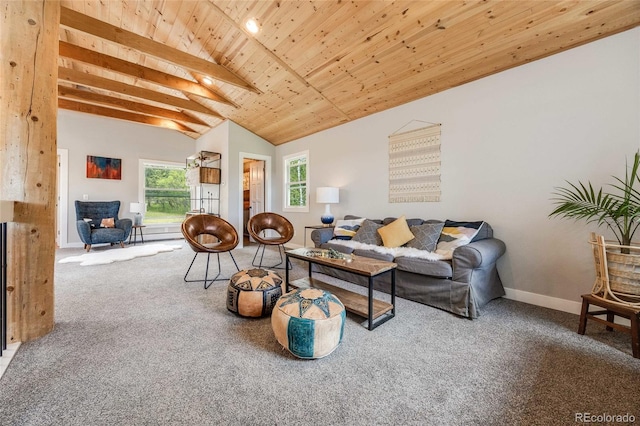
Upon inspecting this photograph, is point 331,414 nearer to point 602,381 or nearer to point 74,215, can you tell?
point 602,381

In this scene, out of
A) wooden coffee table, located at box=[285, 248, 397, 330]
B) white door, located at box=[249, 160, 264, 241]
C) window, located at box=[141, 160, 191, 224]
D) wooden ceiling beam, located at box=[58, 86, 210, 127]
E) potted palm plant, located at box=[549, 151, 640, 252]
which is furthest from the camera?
window, located at box=[141, 160, 191, 224]

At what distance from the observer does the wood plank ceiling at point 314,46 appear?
7.27ft

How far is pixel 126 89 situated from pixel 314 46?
3.68 metres

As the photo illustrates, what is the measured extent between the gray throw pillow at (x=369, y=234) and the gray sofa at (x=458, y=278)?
39 cm

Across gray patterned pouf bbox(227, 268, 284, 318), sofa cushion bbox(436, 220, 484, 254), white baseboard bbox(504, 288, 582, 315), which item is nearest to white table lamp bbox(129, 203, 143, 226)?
gray patterned pouf bbox(227, 268, 284, 318)

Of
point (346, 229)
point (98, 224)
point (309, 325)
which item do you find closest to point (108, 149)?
point (98, 224)

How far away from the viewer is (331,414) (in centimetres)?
117

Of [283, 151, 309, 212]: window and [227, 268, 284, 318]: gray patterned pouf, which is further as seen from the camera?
[283, 151, 309, 212]: window

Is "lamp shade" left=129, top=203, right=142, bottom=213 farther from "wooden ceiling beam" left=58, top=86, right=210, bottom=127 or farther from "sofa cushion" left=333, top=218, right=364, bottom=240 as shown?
"sofa cushion" left=333, top=218, right=364, bottom=240

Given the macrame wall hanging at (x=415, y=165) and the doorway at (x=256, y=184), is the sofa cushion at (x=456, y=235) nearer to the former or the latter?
the macrame wall hanging at (x=415, y=165)

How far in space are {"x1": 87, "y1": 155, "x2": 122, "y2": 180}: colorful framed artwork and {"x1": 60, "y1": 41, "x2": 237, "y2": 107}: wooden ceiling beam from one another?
9.36ft

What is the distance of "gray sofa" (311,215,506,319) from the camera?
2.21 meters

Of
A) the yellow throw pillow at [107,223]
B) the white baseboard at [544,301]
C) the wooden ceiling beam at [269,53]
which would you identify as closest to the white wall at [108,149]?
the yellow throw pillow at [107,223]

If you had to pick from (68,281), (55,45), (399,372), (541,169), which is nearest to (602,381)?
(399,372)
